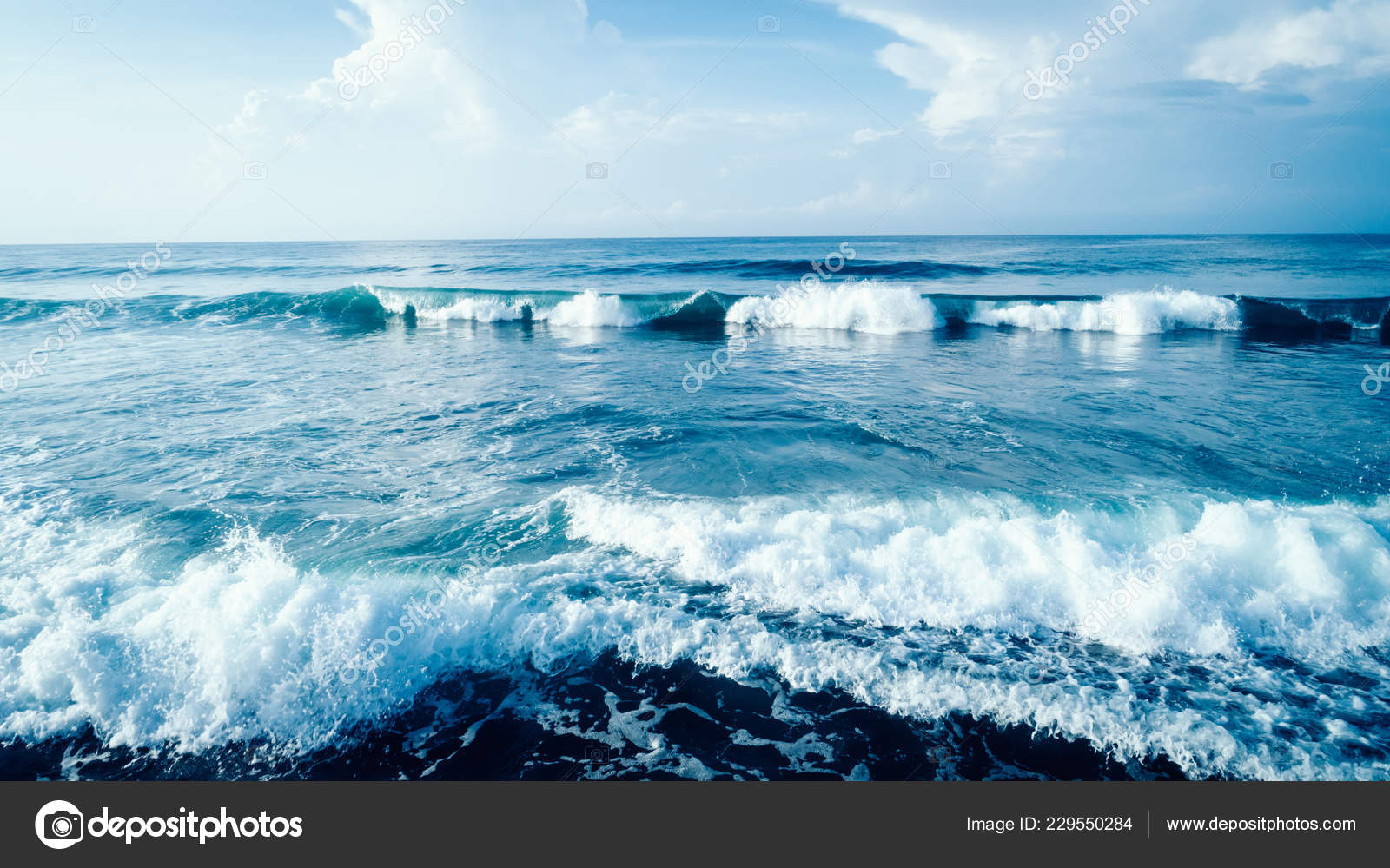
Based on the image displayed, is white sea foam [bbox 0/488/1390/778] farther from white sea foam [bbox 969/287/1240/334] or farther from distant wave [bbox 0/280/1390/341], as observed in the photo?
distant wave [bbox 0/280/1390/341]

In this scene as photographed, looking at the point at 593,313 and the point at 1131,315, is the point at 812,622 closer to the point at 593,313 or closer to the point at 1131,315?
the point at 593,313

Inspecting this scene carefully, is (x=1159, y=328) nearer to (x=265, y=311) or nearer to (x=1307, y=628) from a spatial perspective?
(x=1307, y=628)

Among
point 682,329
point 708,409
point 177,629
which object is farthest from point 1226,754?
point 682,329

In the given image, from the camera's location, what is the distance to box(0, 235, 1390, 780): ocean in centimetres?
438

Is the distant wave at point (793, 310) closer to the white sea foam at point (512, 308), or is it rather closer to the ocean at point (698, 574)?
the white sea foam at point (512, 308)

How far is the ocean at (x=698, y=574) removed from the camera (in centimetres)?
438

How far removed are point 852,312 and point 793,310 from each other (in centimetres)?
239

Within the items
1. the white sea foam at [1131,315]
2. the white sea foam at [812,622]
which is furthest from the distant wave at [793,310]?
the white sea foam at [812,622]
